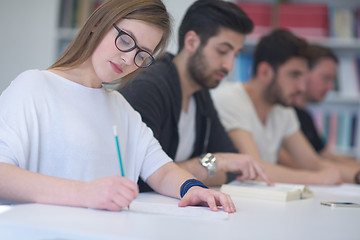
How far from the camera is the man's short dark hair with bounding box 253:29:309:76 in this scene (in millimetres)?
2508

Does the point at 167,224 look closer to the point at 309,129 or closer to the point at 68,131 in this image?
the point at 68,131

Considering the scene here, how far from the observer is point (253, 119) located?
2367 mm

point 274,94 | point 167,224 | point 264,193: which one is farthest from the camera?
point 274,94

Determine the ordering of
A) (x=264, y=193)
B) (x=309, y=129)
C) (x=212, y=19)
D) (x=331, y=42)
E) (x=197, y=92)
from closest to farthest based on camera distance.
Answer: (x=264, y=193) < (x=212, y=19) < (x=197, y=92) < (x=309, y=129) < (x=331, y=42)

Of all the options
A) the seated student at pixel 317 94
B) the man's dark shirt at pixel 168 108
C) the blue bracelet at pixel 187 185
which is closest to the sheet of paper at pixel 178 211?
the blue bracelet at pixel 187 185

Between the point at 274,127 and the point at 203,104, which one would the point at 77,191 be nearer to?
the point at 203,104

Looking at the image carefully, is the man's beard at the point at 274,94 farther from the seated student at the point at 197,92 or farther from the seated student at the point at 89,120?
the seated student at the point at 89,120

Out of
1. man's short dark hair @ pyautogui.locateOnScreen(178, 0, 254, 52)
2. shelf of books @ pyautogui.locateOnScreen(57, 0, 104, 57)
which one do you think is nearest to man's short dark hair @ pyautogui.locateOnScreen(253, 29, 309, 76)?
man's short dark hair @ pyautogui.locateOnScreen(178, 0, 254, 52)

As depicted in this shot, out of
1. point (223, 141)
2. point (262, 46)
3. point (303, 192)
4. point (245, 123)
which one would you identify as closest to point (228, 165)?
point (303, 192)

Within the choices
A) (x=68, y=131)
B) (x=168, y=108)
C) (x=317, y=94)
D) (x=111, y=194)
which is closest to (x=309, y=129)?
(x=317, y=94)

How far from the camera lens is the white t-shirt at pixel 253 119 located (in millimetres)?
2236

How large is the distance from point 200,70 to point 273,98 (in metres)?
0.83

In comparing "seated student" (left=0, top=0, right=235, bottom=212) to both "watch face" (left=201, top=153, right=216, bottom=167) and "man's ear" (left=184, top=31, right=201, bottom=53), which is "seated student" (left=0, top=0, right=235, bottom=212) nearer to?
"watch face" (left=201, top=153, right=216, bottom=167)

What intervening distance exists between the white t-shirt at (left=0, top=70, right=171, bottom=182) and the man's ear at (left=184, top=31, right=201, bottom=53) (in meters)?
0.55
